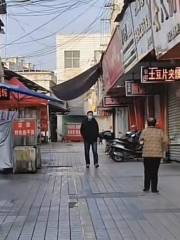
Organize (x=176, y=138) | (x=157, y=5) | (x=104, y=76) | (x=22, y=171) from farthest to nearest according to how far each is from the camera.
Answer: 1. (x=104, y=76)
2. (x=176, y=138)
3. (x=22, y=171)
4. (x=157, y=5)

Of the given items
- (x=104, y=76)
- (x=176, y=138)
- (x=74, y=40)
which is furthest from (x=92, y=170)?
(x=74, y=40)

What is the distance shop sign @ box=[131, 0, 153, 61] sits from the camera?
16578 mm

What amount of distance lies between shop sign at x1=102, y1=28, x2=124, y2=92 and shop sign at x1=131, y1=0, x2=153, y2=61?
3798mm

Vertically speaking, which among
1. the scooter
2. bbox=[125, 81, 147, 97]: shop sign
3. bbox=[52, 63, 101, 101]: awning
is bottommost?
the scooter

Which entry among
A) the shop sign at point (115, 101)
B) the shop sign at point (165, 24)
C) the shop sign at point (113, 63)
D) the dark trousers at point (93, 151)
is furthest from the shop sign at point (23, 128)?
the shop sign at point (115, 101)

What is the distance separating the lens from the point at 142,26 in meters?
17.7

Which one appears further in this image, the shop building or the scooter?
the scooter

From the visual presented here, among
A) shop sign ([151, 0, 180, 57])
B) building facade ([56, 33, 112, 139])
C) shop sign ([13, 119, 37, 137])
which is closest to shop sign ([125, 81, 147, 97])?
shop sign ([13, 119, 37, 137])

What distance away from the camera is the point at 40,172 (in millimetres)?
19312

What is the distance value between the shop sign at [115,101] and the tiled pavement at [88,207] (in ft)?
46.5

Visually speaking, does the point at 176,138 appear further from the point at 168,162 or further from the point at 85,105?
the point at 85,105

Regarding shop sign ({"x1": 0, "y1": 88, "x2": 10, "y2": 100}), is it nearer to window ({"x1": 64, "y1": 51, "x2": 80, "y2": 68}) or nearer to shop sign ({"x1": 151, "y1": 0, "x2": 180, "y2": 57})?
shop sign ({"x1": 151, "y1": 0, "x2": 180, "y2": 57})

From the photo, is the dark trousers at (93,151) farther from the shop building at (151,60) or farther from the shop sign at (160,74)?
the shop sign at (160,74)

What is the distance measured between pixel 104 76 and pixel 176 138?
352 inches
